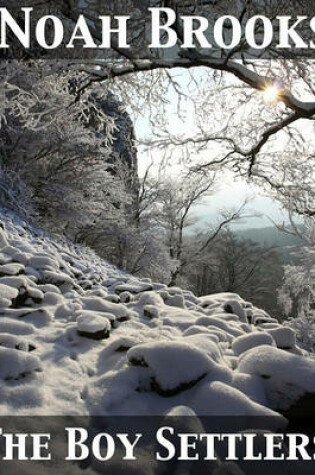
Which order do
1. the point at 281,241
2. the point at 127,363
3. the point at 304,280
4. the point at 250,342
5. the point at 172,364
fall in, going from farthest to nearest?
the point at 281,241 → the point at 304,280 → the point at 250,342 → the point at 127,363 → the point at 172,364

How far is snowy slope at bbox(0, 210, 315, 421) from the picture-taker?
185cm

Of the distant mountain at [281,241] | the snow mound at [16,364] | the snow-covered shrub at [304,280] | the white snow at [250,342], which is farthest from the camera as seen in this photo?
the distant mountain at [281,241]

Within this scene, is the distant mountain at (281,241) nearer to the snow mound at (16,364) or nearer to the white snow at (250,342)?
the white snow at (250,342)

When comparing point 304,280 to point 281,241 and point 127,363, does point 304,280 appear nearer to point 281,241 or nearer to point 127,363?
point 127,363

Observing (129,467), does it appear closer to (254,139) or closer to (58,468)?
(58,468)

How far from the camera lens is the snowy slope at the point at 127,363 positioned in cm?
185

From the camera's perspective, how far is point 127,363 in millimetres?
2225

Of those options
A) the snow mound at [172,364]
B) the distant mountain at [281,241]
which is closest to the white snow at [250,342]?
the snow mound at [172,364]

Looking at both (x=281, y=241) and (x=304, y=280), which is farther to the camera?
(x=281, y=241)

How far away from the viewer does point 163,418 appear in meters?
1.76

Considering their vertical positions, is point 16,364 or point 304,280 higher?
point 16,364

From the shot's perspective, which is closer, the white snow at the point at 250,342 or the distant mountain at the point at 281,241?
the white snow at the point at 250,342

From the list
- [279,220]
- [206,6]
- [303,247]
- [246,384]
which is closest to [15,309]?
[246,384]

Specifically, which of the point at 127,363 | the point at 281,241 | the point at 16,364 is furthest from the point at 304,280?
the point at 281,241
